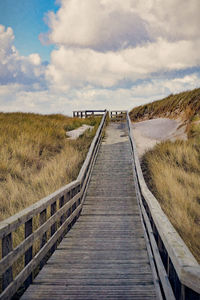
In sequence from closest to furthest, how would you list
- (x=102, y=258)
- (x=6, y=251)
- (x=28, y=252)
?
(x=6, y=251) < (x=28, y=252) < (x=102, y=258)

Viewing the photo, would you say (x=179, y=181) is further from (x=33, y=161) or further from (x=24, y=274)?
(x=24, y=274)

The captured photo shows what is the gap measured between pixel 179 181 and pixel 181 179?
0.10 m

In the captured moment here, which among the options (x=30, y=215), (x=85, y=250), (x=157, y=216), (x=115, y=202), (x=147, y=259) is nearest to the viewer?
(x=30, y=215)

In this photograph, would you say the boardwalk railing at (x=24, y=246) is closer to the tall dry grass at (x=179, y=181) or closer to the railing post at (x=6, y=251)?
the railing post at (x=6, y=251)

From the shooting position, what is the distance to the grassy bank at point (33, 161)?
28.0 ft

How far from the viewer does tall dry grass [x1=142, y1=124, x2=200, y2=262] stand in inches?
251

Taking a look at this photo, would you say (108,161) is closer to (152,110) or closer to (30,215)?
(30,215)

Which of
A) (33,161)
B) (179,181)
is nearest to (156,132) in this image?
(179,181)

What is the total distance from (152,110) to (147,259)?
2092cm

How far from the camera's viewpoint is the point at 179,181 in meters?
9.70

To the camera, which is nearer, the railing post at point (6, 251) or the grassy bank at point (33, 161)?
the railing post at point (6, 251)

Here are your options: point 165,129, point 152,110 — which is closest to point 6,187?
point 165,129

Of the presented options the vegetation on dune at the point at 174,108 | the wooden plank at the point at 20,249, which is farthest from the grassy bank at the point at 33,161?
the vegetation on dune at the point at 174,108

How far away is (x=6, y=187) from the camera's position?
935cm
